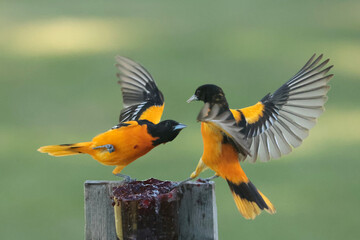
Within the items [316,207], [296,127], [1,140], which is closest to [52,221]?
[1,140]

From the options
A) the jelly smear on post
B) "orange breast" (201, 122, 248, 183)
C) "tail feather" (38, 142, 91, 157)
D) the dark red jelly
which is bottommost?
the dark red jelly

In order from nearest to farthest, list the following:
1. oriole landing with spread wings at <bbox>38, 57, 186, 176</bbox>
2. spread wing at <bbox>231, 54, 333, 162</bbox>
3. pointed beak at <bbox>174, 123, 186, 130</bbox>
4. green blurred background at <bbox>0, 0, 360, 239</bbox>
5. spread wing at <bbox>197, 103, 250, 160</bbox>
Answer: spread wing at <bbox>197, 103, 250, 160</bbox> → pointed beak at <bbox>174, 123, 186, 130</bbox> → oriole landing with spread wings at <bbox>38, 57, 186, 176</bbox> → spread wing at <bbox>231, 54, 333, 162</bbox> → green blurred background at <bbox>0, 0, 360, 239</bbox>

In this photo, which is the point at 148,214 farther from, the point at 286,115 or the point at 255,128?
the point at 286,115

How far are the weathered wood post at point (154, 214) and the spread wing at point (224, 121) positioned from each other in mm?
251

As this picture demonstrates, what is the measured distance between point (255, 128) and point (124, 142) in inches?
27.2

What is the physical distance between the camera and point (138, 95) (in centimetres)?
396

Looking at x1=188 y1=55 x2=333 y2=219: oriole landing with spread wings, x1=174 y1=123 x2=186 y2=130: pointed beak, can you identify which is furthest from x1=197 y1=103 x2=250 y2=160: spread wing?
x1=174 y1=123 x2=186 y2=130: pointed beak

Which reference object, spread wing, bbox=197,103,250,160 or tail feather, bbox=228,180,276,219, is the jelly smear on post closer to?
spread wing, bbox=197,103,250,160

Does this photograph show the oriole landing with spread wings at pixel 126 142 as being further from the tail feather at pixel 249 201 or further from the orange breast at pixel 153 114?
the tail feather at pixel 249 201

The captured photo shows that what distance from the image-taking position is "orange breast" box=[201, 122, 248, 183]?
131 inches

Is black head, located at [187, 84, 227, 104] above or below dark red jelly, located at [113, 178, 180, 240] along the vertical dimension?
above

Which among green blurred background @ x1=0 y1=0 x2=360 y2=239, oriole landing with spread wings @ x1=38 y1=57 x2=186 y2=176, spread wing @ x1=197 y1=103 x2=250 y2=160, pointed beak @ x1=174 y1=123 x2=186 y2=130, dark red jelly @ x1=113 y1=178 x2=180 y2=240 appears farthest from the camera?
green blurred background @ x1=0 y1=0 x2=360 y2=239

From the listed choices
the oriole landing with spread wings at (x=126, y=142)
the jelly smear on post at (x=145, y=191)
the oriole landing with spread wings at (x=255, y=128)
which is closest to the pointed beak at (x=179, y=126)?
the oriole landing with spread wings at (x=126, y=142)

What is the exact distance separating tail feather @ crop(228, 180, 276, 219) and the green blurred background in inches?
79.5
